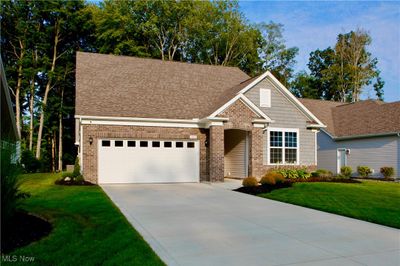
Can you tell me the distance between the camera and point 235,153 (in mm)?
20312

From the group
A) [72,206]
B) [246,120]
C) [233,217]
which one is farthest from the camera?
[246,120]

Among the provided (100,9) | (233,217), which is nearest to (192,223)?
(233,217)

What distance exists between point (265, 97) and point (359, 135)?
8631 mm

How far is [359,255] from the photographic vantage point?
564 cm

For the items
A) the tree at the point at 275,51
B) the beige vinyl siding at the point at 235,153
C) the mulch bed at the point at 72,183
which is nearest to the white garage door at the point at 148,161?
the mulch bed at the point at 72,183

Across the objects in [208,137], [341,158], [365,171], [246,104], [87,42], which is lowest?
[365,171]

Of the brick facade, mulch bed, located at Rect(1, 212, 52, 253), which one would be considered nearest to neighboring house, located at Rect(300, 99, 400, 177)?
the brick facade

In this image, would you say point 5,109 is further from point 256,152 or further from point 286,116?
point 286,116

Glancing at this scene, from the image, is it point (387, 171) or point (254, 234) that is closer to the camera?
point (254, 234)

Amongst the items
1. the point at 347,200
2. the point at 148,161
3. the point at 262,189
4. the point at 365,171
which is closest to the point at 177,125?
the point at 148,161

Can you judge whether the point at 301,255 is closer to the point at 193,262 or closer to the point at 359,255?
the point at 359,255

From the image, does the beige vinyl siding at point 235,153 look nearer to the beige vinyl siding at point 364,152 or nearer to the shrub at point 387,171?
the shrub at point 387,171

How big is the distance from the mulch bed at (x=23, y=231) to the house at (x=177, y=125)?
8.97m

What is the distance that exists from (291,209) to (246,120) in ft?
28.2
